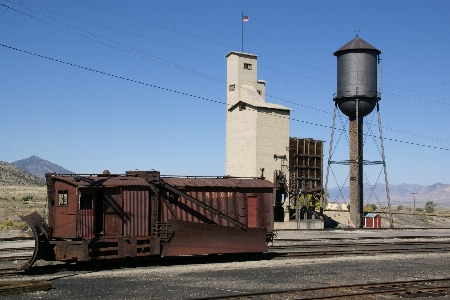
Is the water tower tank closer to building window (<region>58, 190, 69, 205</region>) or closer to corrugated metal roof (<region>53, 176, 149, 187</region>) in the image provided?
corrugated metal roof (<region>53, 176, 149, 187</region>)

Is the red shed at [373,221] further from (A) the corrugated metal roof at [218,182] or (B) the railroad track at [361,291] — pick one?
(B) the railroad track at [361,291]

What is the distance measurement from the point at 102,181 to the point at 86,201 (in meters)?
0.94

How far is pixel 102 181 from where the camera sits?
19.5 m

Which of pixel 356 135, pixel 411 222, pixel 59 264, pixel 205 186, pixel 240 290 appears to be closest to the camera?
pixel 240 290

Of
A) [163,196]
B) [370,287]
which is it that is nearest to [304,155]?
[163,196]

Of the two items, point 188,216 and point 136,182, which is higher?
point 136,182

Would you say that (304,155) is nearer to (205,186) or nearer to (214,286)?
(205,186)

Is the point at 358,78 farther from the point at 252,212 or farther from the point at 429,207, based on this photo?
the point at 429,207

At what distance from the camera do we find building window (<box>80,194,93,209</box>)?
18891 mm

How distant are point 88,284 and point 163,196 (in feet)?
19.1

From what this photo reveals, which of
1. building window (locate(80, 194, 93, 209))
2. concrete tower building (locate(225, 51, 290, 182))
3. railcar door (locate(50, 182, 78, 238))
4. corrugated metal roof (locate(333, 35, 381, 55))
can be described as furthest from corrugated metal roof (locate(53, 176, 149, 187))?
corrugated metal roof (locate(333, 35, 381, 55))

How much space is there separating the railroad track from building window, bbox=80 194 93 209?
7509mm

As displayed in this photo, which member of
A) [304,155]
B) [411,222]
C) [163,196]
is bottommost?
[411,222]

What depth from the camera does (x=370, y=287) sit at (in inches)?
606
